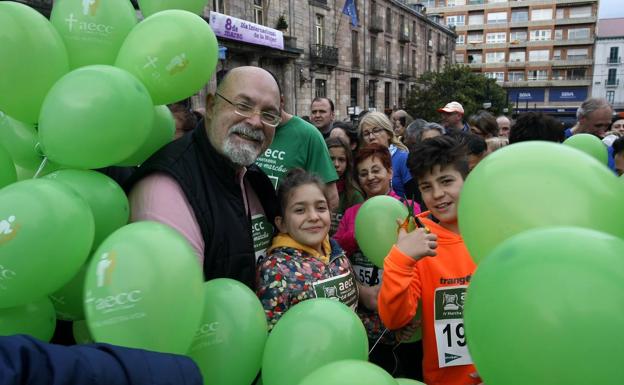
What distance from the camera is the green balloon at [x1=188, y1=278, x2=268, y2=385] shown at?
4.89 ft

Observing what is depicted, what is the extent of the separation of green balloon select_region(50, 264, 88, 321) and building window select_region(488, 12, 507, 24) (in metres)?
57.6

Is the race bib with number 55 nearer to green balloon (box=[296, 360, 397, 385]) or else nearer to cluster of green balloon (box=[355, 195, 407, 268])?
cluster of green balloon (box=[355, 195, 407, 268])

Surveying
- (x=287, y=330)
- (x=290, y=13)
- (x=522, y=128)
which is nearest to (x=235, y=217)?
(x=287, y=330)

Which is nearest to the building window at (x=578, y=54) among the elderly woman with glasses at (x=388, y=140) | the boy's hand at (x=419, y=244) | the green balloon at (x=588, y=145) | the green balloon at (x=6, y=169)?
the green balloon at (x=588, y=145)

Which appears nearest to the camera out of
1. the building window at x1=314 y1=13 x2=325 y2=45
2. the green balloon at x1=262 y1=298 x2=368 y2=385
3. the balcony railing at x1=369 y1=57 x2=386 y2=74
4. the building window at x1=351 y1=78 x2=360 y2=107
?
the green balloon at x1=262 y1=298 x2=368 y2=385

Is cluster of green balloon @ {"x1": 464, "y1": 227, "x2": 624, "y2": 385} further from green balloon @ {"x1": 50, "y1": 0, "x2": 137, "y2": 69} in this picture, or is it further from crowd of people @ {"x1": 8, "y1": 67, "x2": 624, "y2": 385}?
green balloon @ {"x1": 50, "y1": 0, "x2": 137, "y2": 69}

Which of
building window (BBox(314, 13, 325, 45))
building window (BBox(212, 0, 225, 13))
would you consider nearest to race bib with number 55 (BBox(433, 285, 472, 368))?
building window (BBox(212, 0, 225, 13))

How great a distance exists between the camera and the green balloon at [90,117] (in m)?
1.55

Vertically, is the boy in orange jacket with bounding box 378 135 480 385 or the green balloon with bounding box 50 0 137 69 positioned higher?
the green balloon with bounding box 50 0 137 69

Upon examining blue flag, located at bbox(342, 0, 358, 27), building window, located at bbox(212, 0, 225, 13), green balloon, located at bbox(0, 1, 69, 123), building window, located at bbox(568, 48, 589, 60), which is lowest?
green balloon, located at bbox(0, 1, 69, 123)

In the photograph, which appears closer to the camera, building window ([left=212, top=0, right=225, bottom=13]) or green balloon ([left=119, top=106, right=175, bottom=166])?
green balloon ([left=119, top=106, right=175, bottom=166])

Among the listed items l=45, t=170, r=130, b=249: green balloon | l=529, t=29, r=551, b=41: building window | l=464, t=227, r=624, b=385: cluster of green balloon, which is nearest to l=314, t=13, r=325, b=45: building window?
l=45, t=170, r=130, b=249: green balloon

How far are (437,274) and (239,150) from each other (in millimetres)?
997

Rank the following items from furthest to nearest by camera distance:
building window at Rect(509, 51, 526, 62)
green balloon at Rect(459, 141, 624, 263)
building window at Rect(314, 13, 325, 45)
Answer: building window at Rect(509, 51, 526, 62) → building window at Rect(314, 13, 325, 45) → green balloon at Rect(459, 141, 624, 263)
